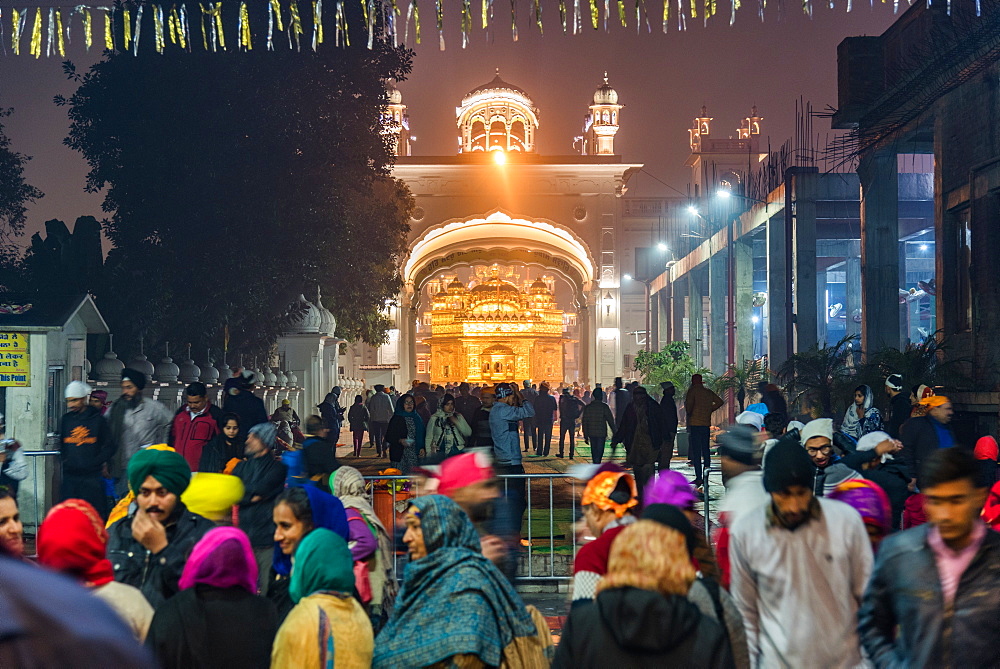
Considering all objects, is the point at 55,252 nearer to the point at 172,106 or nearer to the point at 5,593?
the point at 172,106

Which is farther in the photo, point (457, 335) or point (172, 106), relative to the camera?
point (457, 335)

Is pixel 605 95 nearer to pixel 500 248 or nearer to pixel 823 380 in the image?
pixel 500 248

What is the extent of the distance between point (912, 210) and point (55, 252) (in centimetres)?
2065

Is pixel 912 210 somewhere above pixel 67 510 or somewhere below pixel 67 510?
above

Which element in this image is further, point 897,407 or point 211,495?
point 897,407

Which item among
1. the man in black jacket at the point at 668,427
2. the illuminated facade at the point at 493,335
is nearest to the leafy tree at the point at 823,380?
the man in black jacket at the point at 668,427

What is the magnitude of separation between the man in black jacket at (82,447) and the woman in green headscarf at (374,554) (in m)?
3.58

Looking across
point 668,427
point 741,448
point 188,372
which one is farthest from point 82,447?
point 668,427

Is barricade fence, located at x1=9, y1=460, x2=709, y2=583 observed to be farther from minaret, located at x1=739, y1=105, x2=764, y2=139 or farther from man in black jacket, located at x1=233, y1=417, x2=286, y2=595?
minaret, located at x1=739, y1=105, x2=764, y2=139

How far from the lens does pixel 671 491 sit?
16.8 feet

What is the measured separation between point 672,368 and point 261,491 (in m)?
22.1

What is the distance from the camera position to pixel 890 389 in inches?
478

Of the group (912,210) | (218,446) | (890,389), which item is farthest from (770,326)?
(218,446)

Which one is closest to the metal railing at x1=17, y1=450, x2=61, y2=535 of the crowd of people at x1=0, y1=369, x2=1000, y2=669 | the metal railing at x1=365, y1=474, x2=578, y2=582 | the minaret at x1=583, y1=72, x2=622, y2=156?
the metal railing at x1=365, y1=474, x2=578, y2=582
